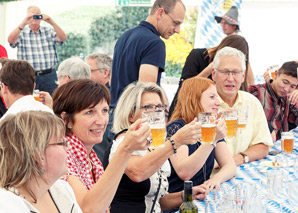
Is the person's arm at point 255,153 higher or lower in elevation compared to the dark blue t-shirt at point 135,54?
lower

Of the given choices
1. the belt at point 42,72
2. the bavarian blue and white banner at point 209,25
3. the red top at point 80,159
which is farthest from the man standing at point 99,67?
the bavarian blue and white banner at point 209,25

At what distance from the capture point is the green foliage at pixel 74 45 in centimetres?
877

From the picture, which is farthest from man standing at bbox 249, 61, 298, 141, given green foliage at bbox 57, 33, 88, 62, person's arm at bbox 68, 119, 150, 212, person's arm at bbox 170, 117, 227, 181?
green foliage at bbox 57, 33, 88, 62

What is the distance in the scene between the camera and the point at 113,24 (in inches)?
338

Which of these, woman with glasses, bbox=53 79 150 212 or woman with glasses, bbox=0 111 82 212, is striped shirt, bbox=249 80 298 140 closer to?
woman with glasses, bbox=53 79 150 212

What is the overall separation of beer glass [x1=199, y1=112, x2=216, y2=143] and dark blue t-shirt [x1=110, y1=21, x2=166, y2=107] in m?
1.21

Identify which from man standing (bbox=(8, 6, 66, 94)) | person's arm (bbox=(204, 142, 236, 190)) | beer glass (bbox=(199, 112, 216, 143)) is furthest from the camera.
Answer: man standing (bbox=(8, 6, 66, 94))

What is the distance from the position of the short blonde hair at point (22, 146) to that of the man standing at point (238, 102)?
6.66 feet

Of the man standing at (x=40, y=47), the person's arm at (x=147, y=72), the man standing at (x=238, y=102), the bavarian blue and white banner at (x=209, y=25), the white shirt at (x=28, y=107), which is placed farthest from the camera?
the bavarian blue and white banner at (x=209, y=25)

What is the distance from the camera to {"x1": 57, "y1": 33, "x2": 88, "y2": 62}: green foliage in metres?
8.77

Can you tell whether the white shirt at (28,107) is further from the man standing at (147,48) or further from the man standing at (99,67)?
the man standing at (99,67)

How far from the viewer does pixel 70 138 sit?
7.02ft

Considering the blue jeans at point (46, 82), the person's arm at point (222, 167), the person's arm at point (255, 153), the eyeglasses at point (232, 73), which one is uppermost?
the eyeglasses at point (232, 73)

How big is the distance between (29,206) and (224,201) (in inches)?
30.6
